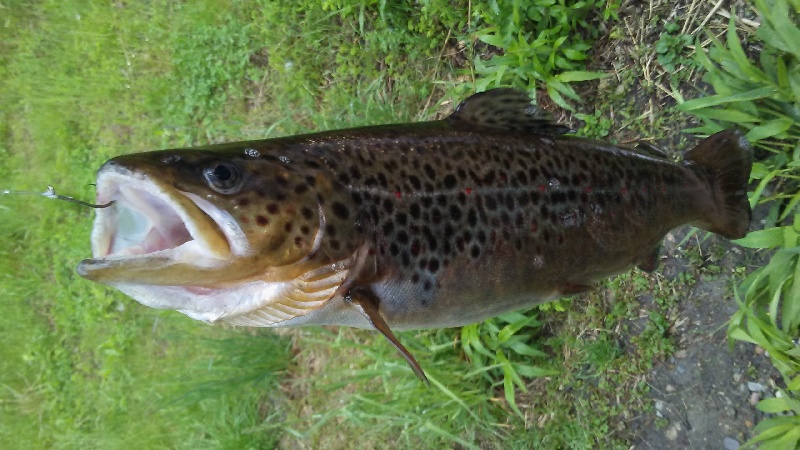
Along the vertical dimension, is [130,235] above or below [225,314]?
above

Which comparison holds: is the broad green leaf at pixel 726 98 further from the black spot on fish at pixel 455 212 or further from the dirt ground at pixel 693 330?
the black spot on fish at pixel 455 212

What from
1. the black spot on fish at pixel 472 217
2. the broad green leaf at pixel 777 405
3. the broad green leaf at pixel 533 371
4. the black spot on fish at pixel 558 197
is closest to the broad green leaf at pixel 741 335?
the broad green leaf at pixel 777 405

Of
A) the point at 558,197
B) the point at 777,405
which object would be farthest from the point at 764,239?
the point at 558,197

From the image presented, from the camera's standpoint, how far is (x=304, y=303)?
70.2 inches

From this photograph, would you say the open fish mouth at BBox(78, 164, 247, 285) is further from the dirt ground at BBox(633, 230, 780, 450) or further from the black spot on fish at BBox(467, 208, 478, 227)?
the dirt ground at BBox(633, 230, 780, 450)

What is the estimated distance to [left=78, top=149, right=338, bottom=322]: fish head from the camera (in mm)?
1598

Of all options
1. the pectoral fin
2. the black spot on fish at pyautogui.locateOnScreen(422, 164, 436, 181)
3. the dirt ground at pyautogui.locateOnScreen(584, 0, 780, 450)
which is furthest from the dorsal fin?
the dirt ground at pyautogui.locateOnScreen(584, 0, 780, 450)

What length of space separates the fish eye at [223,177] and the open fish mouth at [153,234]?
0.19ft

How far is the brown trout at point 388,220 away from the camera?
5.45ft

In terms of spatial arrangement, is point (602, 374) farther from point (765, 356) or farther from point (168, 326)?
point (168, 326)

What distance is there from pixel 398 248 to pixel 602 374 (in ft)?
6.17

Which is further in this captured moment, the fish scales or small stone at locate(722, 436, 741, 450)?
small stone at locate(722, 436, 741, 450)

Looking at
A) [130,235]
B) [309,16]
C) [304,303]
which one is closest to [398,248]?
[304,303]

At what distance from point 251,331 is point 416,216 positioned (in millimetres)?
3107
